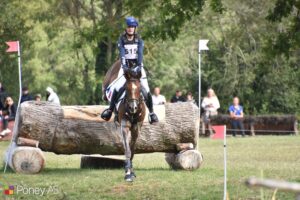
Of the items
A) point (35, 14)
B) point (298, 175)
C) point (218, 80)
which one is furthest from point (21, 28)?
point (298, 175)

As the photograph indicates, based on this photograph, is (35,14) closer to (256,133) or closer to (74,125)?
(256,133)

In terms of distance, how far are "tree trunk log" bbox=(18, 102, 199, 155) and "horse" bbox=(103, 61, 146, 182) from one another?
2.14 ft

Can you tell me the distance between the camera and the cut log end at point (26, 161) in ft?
46.2

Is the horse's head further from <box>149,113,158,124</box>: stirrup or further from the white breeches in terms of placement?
<box>149,113,158,124</box>: stirrup

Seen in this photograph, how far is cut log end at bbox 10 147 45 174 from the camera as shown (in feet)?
46.2

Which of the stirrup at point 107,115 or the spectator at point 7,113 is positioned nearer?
the stirrup at point 107,115

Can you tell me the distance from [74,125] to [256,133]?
19.4 metres

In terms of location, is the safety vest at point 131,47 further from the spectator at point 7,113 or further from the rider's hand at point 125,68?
the spectator at point 7,113

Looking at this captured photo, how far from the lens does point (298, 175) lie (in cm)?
1367

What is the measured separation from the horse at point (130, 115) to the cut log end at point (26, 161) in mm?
1754

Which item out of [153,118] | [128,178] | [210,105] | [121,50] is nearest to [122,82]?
[121,50]

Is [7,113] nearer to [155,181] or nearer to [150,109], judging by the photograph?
[150,109]

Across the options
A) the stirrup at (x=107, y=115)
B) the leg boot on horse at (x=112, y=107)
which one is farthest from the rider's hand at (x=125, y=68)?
the stirrup at (x=107, y=115)

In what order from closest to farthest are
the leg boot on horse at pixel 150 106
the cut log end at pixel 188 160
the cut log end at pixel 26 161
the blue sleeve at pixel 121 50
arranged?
1. the blue sleeve at pixel 121 50
2. the leg boot on horse at pixel 150 106
3. the cut log end at pixel 26 161
4. the cut log end at pixel 188 160
